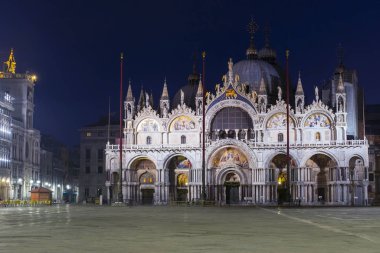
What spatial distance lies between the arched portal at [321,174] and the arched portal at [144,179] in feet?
83.2

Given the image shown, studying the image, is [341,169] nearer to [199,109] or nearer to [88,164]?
[199,109]

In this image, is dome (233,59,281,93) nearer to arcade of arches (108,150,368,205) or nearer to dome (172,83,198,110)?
dome (172,83,198,110)

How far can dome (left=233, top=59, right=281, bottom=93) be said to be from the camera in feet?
362

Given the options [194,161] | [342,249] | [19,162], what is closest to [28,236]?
[342,249]

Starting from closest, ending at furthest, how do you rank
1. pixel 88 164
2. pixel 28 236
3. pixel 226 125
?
pixel 28 236, pixel 226 125, pixel 88 164

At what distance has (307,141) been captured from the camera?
98688 mm

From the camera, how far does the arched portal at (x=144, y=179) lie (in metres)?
105

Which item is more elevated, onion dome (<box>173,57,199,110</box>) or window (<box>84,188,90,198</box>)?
onion dome (<box>173,57,199,110</box>)

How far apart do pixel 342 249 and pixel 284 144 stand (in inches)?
3104

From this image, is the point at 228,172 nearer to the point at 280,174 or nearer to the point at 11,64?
the point at 280,174

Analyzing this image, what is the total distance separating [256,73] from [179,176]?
22486mm

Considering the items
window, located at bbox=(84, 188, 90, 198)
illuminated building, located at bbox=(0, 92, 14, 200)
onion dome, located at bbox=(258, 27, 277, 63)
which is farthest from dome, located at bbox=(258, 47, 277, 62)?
illuminated building, located at bbox=(0, 92, 14, 200)

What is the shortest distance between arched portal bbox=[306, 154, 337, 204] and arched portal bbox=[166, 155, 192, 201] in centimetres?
1978

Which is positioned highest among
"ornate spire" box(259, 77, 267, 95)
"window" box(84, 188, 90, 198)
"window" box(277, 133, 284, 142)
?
"ornate spire" box(259, 77, 267, 95)
